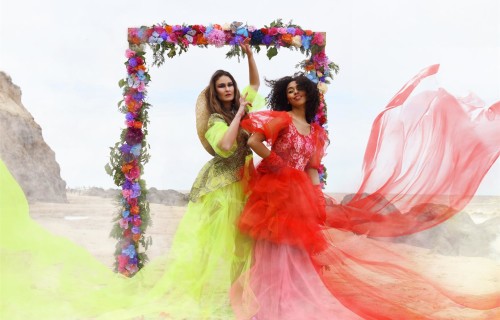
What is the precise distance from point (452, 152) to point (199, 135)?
7.34 feet

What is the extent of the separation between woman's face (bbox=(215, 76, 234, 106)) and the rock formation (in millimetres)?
8657

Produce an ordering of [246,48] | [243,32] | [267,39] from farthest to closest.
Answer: [267,39] < [243,32] < [246,48]

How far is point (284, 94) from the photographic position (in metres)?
4.55

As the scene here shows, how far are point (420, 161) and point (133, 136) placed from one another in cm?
304

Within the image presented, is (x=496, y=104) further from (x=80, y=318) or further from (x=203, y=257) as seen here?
(x=80, y=318)

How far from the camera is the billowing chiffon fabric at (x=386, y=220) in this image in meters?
4.17

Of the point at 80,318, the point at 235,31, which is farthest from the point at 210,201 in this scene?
the point at 235,31

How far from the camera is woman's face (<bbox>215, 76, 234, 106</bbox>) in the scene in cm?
470

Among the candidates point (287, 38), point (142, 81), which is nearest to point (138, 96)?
point (142, 81)

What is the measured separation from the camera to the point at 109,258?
7.92 m

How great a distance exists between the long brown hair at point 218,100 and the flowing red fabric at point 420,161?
4.11ft

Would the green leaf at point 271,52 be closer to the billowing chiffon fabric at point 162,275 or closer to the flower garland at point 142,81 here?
the flower garland at point 142,81

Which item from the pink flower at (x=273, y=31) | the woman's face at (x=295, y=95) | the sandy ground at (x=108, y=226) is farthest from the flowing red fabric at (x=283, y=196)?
the pink flower at (x=273, y=31)

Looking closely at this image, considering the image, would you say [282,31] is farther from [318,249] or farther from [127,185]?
[318,249]
